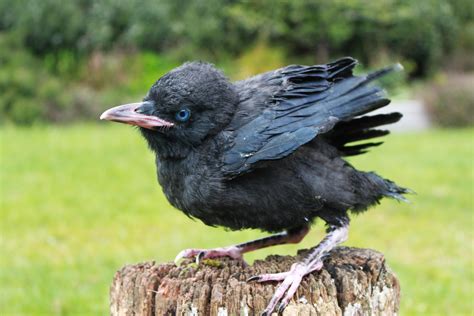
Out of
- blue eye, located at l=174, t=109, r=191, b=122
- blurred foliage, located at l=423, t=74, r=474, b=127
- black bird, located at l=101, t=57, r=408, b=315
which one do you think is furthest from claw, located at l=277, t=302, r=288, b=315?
blurred foliage, located at l=423, t=74, r=474, b=127

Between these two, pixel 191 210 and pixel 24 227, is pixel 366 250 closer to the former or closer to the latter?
pixel 191 210

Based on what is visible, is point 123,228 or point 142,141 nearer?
point 123,228

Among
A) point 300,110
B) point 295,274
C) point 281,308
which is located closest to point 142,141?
point 300,110

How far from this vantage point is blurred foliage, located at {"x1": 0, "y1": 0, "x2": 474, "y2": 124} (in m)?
21.0

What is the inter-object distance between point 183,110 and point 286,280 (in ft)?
3.23

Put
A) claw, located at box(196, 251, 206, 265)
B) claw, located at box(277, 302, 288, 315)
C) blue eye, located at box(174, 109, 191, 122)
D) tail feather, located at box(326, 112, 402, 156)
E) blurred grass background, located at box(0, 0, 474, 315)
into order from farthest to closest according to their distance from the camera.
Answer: blurred grass background, located at box(0, 0, 474, 315), tail feather, located at box(326, 112, 402, 156), claw, located at box(196, 251, 206, 265), blue eye, located at box(174, 109, 191, 122), claw, located at box(277, 302, 288, 315)

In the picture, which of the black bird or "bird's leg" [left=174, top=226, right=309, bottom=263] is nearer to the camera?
the black bird

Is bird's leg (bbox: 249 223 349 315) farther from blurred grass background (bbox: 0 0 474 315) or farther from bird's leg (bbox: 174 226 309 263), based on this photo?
blurred grass background (bbox: 0 0 474 315)

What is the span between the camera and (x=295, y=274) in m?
3.19

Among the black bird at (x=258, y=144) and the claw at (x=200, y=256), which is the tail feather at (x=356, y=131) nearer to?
the black bird at (x=258, y=144)

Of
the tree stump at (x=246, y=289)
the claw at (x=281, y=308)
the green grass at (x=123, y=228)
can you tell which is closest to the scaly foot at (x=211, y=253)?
the tree stump at (x=246, y=289)

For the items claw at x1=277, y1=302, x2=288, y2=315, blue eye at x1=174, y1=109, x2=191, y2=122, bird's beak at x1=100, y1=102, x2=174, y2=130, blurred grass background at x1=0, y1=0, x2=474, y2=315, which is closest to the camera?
claw at x1=277, y1=302, x2=288, y2=315

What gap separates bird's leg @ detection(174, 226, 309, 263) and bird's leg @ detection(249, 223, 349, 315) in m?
0.37

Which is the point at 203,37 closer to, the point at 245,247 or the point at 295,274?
the point at 245,247
